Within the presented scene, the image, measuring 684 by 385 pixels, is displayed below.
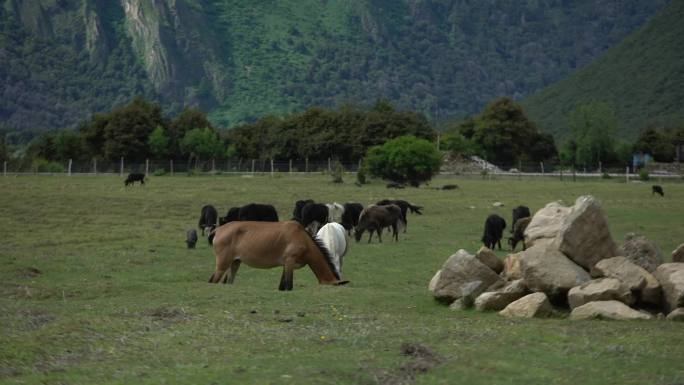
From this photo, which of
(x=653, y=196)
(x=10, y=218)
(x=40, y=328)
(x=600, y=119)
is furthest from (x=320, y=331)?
(x=600, y=119)

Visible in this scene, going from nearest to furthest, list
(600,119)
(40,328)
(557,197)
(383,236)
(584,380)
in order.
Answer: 1. (584,380)
2. (40,328)
3. (383,236)
4. (557,197)
5. (600,119)

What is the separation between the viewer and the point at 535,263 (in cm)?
1592

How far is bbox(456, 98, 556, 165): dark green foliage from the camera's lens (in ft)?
360

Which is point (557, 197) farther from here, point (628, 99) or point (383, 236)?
point (628, 99)

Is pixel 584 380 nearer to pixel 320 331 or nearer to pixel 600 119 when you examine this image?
pixel 320 331

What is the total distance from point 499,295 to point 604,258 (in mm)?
2496

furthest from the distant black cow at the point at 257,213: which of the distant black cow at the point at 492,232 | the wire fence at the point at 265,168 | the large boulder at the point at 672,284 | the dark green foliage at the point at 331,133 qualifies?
the dark green foliage at the point at 331,133

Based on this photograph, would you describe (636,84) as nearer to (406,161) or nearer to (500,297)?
(406,161)

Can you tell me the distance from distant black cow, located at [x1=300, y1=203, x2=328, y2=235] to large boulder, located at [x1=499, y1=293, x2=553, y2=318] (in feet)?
54.9

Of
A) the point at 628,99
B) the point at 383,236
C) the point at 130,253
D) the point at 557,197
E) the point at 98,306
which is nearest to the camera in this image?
the point at 98,306

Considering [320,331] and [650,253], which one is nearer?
[320,331]

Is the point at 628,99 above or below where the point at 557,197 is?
above

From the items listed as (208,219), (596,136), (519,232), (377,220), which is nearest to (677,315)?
(519,232)

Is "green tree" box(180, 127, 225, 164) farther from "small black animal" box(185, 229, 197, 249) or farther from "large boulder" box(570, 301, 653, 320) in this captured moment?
"large boulder" box(570, 301, 653, 320)
